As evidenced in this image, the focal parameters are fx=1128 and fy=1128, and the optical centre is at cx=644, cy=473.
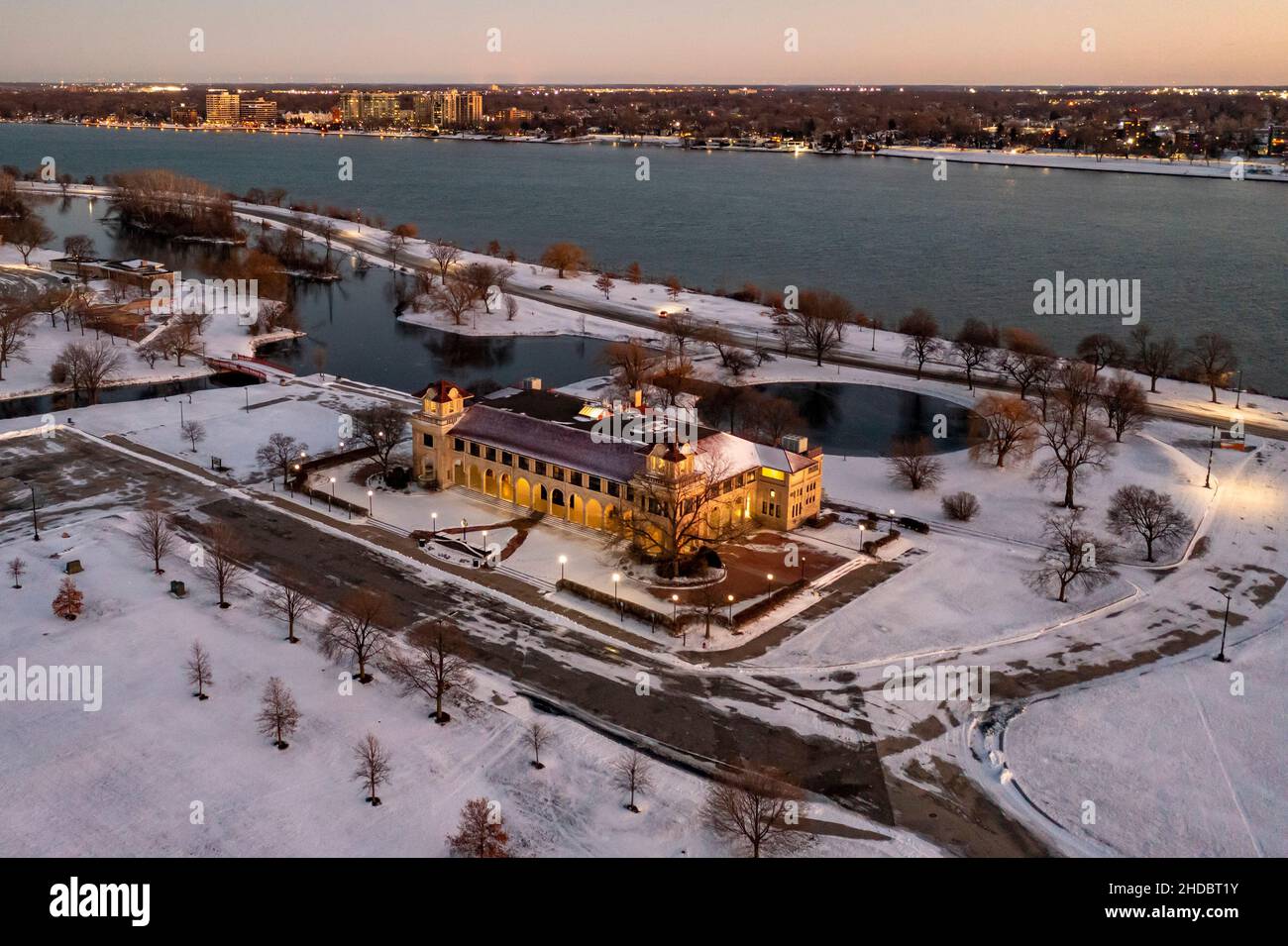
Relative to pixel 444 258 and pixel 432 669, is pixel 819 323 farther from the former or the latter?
pixel 432 669

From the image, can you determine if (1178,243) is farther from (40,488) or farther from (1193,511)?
(40,488)

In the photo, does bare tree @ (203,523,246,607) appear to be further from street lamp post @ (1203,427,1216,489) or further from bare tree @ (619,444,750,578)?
street lamp post @ (1203,427,1216,489)

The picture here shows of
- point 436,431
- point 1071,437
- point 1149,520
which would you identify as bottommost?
point 1149,520

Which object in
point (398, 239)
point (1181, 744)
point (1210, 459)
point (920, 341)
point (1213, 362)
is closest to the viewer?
point (1181, 744)

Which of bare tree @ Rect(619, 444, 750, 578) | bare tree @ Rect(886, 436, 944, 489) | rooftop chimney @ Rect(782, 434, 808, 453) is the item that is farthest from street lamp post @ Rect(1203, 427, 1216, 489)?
bare tree @ Rect(619, 444, 750, 578)

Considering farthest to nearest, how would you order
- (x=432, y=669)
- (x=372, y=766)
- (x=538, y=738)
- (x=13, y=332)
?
(x=13, y=332) → (x=432, y=669) → (x=538, y=738) → (x=372, y=766)

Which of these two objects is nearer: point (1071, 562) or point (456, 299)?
point (1071, 562)

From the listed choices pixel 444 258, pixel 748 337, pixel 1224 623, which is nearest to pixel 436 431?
pixel 1224 623
